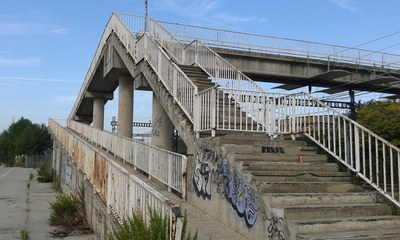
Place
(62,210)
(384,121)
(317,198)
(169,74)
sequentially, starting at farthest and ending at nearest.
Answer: (384,121), (169,74), (62,210), (317,198)

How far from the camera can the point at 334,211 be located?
6.26 metres

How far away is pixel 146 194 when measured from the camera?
557 centimetres

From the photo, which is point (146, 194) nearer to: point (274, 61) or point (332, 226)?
point (332, 226)

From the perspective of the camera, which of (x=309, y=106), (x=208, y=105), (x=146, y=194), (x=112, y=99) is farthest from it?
(x=112, y=99)

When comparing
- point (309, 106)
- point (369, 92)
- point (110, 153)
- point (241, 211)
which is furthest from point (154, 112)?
point (369, 92)

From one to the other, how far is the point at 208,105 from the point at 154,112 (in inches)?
360

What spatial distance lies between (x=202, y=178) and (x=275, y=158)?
62.8 inches

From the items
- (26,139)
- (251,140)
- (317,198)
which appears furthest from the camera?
(26,139)

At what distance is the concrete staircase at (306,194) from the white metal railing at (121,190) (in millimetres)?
1877

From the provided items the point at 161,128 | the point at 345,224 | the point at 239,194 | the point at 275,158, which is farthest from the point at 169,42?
the point at 345,224

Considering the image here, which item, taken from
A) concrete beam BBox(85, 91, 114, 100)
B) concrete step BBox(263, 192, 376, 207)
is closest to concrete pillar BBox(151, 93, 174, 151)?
concrete step BBox(263, 192, 376, 207)

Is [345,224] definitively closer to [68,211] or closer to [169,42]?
[68,211]

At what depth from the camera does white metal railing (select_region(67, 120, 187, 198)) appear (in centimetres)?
956

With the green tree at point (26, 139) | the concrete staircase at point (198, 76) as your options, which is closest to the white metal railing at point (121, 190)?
the concrete staircase at point (198, 76)
